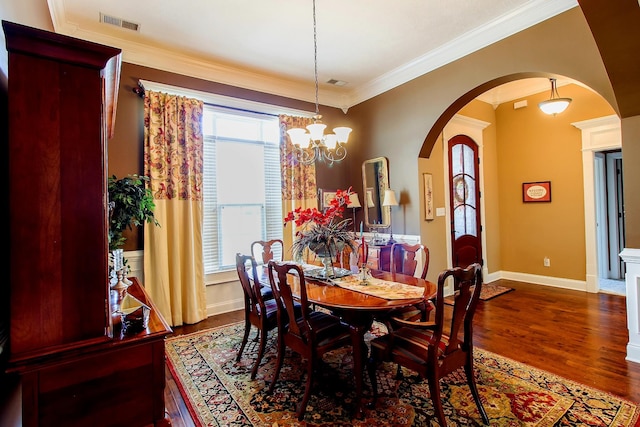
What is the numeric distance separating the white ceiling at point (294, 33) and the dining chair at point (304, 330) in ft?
8.22

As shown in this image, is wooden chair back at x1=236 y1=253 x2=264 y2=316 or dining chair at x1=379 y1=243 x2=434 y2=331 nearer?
dining chair at x1=379 y1=243 x2=434 y2=331

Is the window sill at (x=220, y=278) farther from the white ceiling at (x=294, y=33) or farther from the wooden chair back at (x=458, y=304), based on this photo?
the wooden chair back at (x=458, y=304)

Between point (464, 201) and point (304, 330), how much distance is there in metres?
4.09

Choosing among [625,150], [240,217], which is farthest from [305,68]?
[625,150]

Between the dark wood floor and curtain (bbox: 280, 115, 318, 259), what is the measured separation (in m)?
1.43

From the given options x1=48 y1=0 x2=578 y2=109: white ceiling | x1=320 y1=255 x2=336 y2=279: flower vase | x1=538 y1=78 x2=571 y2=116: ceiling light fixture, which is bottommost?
x1=320 y1=255 x2=336 y2=279: flower vase

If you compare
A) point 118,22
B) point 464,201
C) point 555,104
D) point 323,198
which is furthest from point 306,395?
point 555,104

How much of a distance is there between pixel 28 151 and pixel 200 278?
3103 mm

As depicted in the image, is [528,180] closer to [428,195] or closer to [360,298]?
[428,195]

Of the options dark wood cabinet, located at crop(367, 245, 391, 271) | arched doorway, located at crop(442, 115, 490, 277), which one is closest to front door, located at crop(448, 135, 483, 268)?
arched doorway, located at crop(442, 115, 490, 277)

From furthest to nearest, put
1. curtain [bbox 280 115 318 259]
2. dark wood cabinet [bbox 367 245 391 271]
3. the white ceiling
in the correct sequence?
curtain [bbox 280 115 318 259]
dark wood cabinet [bbox 367 245 391 271]
the white ceiling

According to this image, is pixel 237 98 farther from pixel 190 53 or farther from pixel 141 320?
pixel 141 320

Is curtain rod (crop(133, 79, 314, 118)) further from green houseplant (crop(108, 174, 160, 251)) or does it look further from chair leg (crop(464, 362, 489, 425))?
chair leg (crop(464, 362, 489, 425))

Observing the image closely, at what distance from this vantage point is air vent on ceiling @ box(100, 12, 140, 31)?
10.1 ft
